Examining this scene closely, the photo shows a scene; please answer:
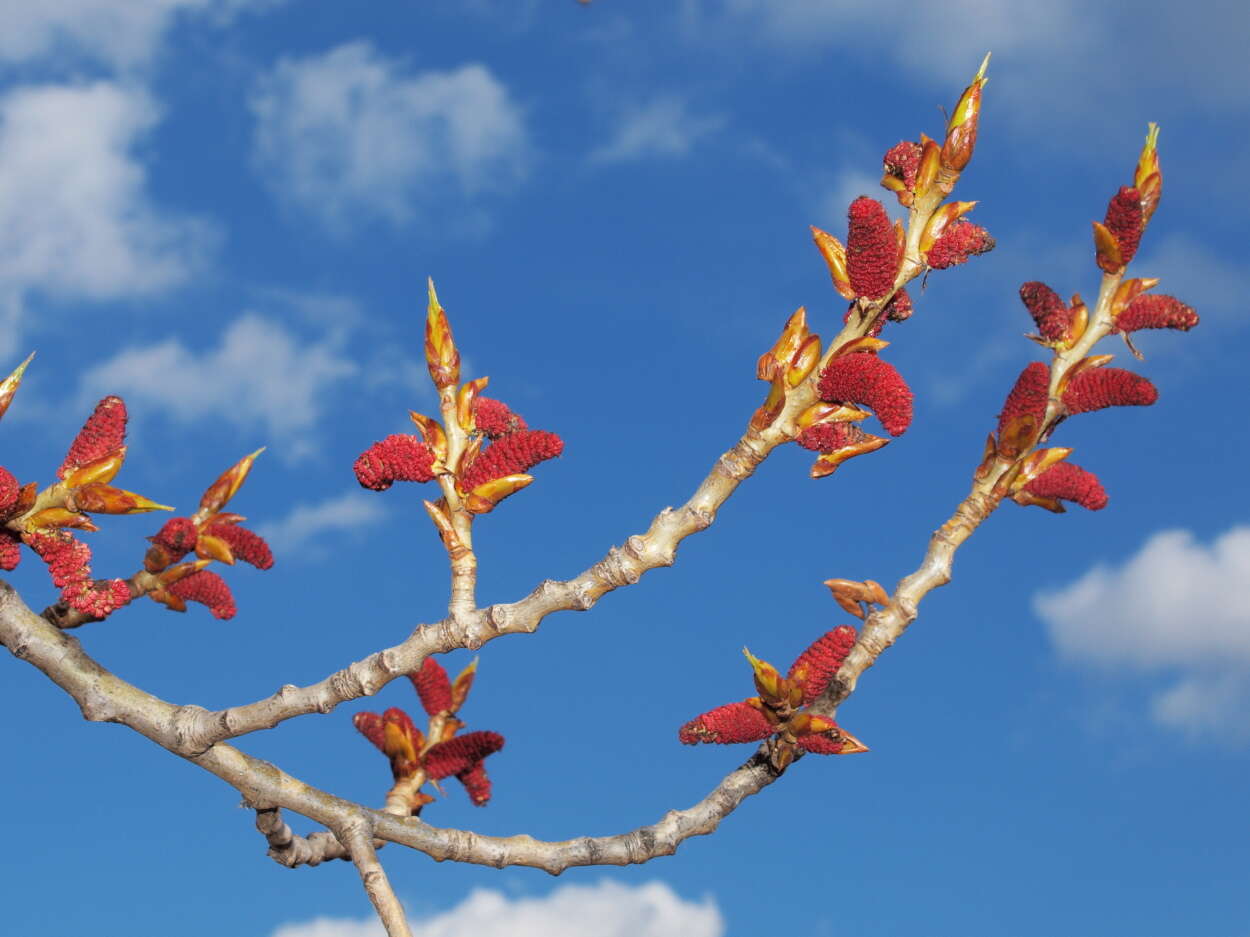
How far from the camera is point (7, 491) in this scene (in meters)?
5.19

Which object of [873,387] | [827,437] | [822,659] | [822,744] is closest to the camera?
[873,387]

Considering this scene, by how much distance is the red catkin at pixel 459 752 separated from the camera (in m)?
6.68

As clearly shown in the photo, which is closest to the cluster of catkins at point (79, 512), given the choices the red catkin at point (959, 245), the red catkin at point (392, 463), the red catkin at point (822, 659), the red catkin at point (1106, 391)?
the red catkin at point (392, 463)

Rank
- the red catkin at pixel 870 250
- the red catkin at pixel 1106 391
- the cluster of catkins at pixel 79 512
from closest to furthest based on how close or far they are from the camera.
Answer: the red catkin at pixel 870 250 → the red catkin at pixel 1106 391 → the cluster of catkins at pixel 79 512

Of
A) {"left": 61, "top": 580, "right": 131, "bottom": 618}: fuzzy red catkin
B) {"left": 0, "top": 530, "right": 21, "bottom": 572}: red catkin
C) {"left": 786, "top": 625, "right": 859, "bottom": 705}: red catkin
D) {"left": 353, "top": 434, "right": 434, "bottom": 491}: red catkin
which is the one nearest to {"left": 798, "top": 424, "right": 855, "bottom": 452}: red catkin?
{"left": 786, "top": 625, "right": 859, "bottom": 705}: red catkin

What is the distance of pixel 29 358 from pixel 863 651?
12.4ft

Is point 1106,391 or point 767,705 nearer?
point 1106,391

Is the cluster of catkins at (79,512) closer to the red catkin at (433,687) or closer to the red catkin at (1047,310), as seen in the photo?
the red catkin at (433,687)

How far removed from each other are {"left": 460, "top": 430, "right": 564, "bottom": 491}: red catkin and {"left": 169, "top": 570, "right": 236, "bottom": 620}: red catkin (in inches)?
48.6

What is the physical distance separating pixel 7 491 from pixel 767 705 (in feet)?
10.5

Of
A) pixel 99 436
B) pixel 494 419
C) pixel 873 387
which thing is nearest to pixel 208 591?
pixel 99 436

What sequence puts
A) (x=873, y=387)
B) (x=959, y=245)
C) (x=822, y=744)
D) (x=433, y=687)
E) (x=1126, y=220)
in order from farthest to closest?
(x=433, y=687)
(x=822, y=744)
(x=1126, y=220)
(x=959, y=245)
(x=873, y=387)

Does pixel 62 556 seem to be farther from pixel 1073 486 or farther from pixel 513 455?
pixel 1073 486

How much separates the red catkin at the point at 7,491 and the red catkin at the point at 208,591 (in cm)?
76
